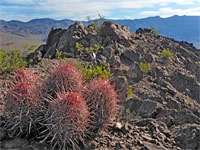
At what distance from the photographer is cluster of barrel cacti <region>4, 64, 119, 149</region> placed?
3031mm

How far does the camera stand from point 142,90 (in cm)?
611

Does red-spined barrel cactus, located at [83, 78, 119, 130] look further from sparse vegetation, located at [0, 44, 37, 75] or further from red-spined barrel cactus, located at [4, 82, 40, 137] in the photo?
sparse vegetation, located at [0, 44, 37, 75]

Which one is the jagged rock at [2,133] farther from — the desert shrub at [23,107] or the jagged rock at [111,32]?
the jagged rock at [111,32]

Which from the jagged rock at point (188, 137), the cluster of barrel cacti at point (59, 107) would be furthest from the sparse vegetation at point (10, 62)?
the jagged rock at point (188, 137)

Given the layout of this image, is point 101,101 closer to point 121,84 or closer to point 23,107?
point 23,107

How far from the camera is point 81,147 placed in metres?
3.53

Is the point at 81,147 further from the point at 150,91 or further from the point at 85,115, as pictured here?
the point at 150,91

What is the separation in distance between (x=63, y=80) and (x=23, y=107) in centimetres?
81

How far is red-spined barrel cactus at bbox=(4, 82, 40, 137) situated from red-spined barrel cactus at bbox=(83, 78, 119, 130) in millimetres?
868

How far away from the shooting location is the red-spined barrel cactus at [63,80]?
11.7 ft

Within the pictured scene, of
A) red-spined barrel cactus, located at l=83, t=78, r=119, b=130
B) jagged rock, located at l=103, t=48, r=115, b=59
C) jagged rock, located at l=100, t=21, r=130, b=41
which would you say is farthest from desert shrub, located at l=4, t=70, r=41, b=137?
jagged rock, located at l=100, t=21, r=130, b=41

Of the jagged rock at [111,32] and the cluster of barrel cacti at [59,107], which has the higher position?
the jagged rock at [111,32]

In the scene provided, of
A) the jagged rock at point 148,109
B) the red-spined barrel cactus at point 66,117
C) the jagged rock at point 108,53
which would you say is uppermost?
the jagged rock at point 108,53

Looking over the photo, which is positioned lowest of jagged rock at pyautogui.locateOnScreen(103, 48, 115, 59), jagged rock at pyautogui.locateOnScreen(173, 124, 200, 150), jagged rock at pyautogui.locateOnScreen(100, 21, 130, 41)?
jagged rock at pyautogui.locateOnScreen(173, 124, 200, 150)
